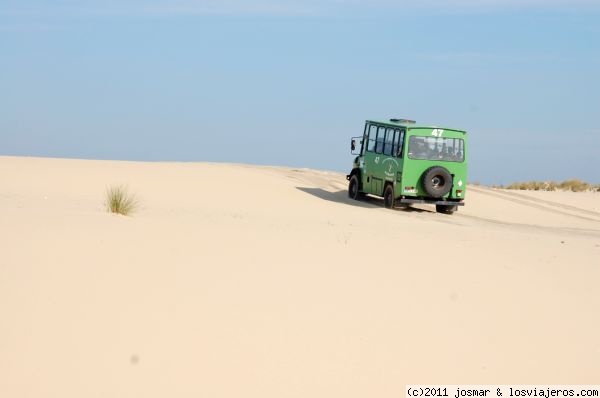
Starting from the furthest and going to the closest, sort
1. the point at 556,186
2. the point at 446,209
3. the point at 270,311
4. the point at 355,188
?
the point at 556,186 < the point at 355,188 < the point at 446,209 < the point at 270,311

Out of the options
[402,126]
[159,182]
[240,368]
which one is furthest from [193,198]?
[240,368]

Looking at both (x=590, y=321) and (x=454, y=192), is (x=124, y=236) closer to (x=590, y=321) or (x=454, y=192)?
(x=590, y=321)

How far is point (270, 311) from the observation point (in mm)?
8188

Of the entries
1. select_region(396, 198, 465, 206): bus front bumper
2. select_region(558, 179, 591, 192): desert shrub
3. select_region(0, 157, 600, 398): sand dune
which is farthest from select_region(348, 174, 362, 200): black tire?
select_region(558, 179, 591, 192): desert shrub

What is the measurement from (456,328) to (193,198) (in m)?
16.5

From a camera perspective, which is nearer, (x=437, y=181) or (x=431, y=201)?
(x=437, y=181)

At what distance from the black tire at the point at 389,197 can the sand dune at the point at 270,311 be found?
35.3 feet

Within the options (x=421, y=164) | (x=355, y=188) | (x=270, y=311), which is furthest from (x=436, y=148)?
(x=270, y=311)

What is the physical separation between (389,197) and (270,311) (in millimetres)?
17003

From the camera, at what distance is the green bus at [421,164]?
24.0 metres

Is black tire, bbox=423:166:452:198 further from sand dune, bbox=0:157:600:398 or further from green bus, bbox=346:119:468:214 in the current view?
sand dune, bbox=0:157:600:398

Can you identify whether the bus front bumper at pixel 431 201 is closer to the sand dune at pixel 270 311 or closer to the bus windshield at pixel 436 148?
the bus windshield at pixel 436 148

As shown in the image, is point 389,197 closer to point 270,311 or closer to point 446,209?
point 446,209

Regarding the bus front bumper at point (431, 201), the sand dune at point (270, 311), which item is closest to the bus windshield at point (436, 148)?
the bus front bumper at point (431, 201)
